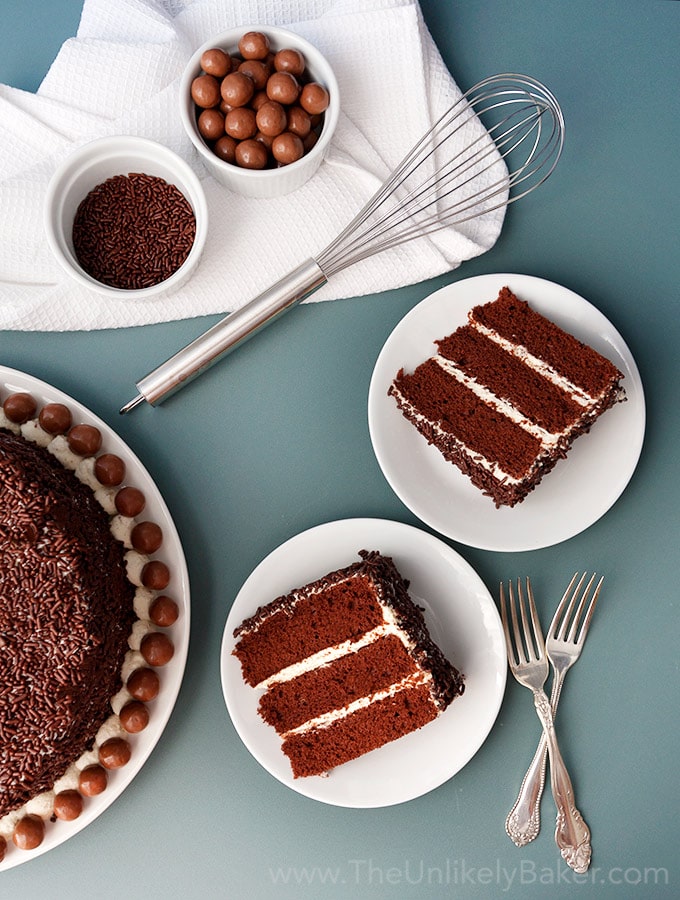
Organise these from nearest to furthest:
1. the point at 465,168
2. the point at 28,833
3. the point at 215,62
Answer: the point at 28,833 < the point at 215,62 < the point at 465,168

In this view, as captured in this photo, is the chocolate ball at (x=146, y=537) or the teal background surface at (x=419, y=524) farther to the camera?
the teal background surface at (x=419, y=524)

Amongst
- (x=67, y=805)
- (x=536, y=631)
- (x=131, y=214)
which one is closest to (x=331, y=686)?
(x=536, y=631)

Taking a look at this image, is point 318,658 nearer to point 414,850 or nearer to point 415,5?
point 414,850

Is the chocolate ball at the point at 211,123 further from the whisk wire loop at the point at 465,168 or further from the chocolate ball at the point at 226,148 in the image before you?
the whisk wire loop at the point at 465,168

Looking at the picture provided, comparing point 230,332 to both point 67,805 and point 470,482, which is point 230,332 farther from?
point 67,805

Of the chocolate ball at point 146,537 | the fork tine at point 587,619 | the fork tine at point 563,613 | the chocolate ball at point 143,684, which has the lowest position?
the fork tine at point 587,619

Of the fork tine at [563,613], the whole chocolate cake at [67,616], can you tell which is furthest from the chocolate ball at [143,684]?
the fork tine at [563,613]

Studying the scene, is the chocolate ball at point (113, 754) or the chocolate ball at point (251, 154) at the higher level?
the chocolate ball at point (251, 154)
